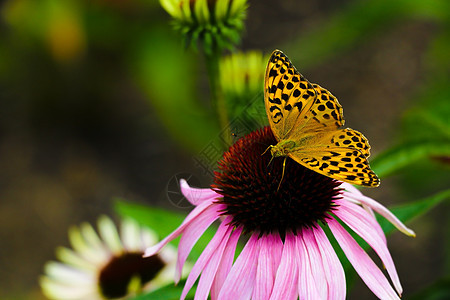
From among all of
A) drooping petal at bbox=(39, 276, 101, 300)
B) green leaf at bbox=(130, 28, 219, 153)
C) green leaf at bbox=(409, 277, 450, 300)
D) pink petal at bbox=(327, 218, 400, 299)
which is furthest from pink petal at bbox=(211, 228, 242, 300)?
green leaf at bbox=(130, 28, 219, 153)

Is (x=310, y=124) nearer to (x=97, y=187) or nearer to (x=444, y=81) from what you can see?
(x=444, y=81)

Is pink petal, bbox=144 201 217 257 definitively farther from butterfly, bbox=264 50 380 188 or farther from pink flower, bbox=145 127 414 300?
butterfly, bbox=264 50 380 188

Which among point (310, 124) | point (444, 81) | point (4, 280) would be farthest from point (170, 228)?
point (4, 280)

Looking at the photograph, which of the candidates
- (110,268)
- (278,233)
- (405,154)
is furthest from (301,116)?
(110,268)

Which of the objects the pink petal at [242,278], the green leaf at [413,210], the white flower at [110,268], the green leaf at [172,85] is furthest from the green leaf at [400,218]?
the green leaf at [172,85]

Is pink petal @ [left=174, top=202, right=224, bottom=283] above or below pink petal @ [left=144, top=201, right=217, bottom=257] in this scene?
below

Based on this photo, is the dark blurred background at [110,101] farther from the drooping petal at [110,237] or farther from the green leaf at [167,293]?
the green leaf at [167,293]

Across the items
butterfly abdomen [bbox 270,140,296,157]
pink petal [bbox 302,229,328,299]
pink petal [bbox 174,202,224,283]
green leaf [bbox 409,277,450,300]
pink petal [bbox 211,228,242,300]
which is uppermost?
butterfly abdomen [bbox 270,140,296,157]

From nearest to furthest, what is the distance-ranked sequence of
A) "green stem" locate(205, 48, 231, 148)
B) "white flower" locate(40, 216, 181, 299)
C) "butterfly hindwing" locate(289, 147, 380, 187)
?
"butterfly hindwing" locate(289, 147, 380, 187) < "green stem" locate(205, 48, 231, 148) < "white flower" locate(40, 216, 181, 299)
